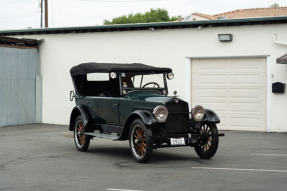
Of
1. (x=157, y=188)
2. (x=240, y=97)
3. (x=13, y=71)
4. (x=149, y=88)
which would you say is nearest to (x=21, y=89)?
(x=13, y=71)

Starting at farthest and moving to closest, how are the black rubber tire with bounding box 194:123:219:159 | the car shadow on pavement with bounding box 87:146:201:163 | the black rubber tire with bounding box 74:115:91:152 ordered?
the black rubber tire with bounding box 74:115:91:152 → the car shadow on pavement with bounding box 87:146:201:163 → the black rubber tire with bounding box 194:123:219:159

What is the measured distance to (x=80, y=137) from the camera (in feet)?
39.5

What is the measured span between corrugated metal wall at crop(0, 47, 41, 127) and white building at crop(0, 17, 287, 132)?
0.87 m

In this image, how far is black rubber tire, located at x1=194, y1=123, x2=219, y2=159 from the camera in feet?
33.4

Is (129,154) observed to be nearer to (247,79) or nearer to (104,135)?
(104,135)

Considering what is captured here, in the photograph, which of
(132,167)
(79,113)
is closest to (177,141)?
(132,167)

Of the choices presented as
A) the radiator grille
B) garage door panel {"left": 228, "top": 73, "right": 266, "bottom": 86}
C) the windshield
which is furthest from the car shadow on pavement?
garage door panel {"left": 228, "top": 73, "right": 266, "bottom": 86}

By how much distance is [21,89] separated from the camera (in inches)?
746

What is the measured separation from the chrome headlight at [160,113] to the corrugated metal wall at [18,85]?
32.2ft

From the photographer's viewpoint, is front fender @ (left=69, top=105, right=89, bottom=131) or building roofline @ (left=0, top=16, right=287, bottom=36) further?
building roofline @ (left=0, top=16, right=287, bottom=36)

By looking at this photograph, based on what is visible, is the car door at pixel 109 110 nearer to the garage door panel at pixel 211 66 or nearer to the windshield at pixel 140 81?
the windshield at pixel 140 81

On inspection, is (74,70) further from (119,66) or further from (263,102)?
(263,102)

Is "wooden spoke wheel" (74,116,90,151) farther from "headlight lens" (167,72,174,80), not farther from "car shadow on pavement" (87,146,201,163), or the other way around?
"headlight lens" (167,72,174,80)

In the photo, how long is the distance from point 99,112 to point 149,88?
120 centimetres
